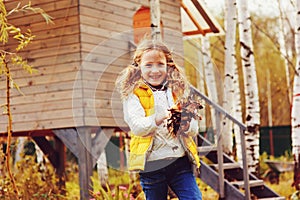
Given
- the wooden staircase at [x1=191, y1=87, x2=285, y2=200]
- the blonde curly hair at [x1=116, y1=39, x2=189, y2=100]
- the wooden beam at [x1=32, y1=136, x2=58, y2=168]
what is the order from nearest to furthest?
the blonde curly hair at [x1=116, y1=39, x2=189, y2=100] < the wooden staircase at [x1=191, y1=87, x2=285, y2=200] < the wooden beam at [x1=32, y1=136, x2=58, y2=168]

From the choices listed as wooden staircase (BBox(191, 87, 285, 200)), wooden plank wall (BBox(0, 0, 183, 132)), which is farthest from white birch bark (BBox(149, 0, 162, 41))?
wooden staircase (BBox(191, 87, 285, 200))

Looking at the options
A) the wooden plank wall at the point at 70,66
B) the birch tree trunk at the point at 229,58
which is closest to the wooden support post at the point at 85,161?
the wooden plank wall at the point at 70,66

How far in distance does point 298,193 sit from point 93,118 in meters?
2.99

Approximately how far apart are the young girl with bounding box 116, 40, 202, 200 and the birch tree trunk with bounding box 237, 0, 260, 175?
6.37 meters

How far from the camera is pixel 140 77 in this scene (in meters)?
4.51

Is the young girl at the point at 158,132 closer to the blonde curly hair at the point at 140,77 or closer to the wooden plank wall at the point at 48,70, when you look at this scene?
the blonde curly hair at the point at 140,77

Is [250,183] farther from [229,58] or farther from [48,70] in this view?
[229,58]

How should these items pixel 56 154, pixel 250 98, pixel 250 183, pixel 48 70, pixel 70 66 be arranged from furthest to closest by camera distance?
pixel 56 154 < pixel 250 98 < pixel 48 70 < pixel 70 66 < pixel 250 183

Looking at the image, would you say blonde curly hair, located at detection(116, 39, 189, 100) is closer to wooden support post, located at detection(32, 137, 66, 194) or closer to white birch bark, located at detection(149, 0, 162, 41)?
white birch bark, located at detection(149, 0, 162, 41)

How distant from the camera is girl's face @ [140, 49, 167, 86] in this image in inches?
171

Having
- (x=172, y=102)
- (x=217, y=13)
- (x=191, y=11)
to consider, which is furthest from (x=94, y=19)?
(x=217, y=13)

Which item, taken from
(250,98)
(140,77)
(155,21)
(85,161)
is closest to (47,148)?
(85,161)

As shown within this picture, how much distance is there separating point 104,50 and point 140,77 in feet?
15.7

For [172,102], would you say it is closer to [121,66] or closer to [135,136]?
[135,136]
